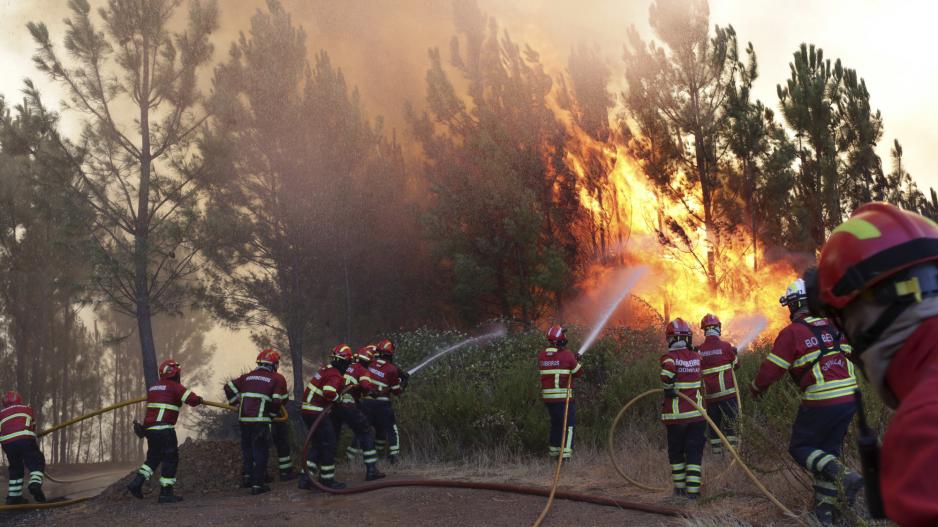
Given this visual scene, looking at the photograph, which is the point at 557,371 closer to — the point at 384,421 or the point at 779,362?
the point at 384,421

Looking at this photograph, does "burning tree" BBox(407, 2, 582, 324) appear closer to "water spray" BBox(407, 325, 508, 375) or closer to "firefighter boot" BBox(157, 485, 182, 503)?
"water spray" BBox(407, 325, 508, 375)

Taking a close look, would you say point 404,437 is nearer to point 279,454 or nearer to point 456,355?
point 279,454

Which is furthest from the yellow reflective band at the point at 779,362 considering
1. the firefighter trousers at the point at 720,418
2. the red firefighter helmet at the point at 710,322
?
the red firefighter helmet at the point at 710,322

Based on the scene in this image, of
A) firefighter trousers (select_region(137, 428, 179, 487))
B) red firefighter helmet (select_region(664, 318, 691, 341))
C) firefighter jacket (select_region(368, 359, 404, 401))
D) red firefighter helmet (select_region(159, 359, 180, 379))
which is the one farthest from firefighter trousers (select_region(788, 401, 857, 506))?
red firefighter helmet (select_region(159, 359, 180, 379))

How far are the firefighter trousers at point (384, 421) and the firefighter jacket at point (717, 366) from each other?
5.31 meters

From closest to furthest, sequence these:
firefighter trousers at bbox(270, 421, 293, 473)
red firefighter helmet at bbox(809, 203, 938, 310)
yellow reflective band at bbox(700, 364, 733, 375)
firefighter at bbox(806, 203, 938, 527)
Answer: firefighter at bbox(806, 203, 938, 527) < red firefighter helmet at bbox(809, 203, 938, 310) < yellow reflective band at bbox(700, 364, 733, 375) < firefighter trousers at bbox(270, 421, 293, 473)

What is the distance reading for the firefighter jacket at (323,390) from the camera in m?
11.2

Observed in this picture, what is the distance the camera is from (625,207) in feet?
79.4

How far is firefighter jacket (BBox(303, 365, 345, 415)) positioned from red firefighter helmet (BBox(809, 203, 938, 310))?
9918 mm

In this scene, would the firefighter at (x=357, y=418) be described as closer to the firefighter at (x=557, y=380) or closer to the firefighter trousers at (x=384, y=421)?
the firefighter trousers at (x=384, y=421)

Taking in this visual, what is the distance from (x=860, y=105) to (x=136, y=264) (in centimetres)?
1983

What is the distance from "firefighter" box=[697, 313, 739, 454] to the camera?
10.5 meters

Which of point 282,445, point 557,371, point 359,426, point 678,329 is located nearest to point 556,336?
point 557,371

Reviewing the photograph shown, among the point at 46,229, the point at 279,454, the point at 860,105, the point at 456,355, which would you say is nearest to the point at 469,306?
the point at 456,355
